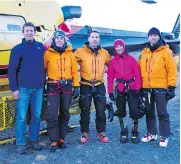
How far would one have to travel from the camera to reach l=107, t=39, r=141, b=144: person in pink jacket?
4.85 meters

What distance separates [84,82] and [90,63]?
32 centimetres

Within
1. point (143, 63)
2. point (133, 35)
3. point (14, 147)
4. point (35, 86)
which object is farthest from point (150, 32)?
point (133, 35)

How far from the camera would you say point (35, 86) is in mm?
4441

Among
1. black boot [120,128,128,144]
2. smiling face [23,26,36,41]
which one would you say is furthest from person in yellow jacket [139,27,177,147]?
smiling face [23,26,36,41]

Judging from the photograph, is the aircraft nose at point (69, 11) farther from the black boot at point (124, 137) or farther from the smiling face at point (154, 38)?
the black boot at point (124, 137)

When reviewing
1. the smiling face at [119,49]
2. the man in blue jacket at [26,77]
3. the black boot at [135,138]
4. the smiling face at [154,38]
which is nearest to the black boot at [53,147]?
the man in blue jacket at [26,77]

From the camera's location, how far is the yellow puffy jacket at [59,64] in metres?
4.49

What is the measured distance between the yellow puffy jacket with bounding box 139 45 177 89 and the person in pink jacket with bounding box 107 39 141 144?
12 cm

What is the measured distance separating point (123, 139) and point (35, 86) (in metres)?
1.68

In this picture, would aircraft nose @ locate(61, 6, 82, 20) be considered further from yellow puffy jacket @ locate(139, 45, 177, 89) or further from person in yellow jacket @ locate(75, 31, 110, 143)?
yellow puffy jacket @ locate(139, 45, 177, 89)

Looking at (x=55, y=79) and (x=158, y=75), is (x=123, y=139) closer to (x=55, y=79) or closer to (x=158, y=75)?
(x=158, y=75)

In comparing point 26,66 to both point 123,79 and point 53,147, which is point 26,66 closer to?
point 53,147

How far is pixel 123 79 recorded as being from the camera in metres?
4.90

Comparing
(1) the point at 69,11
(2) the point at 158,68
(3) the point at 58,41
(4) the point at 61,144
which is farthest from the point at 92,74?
(1) the point at 69,11
